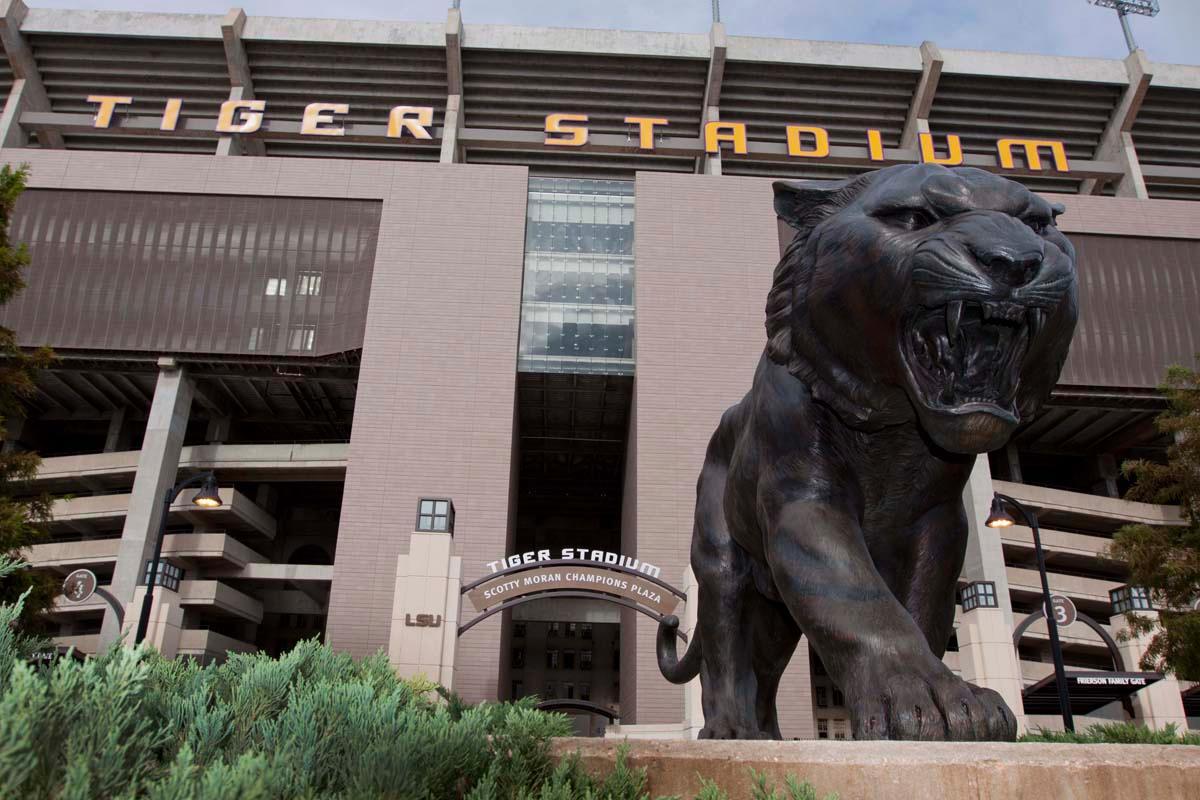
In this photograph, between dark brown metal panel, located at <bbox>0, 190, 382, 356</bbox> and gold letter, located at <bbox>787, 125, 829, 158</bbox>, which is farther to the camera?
gold letter, located at <bbox>787, 125, 829, 158</bbox>

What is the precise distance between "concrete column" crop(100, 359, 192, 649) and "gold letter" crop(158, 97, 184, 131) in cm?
1236

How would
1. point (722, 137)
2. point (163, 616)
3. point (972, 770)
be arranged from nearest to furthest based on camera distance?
point (972, 770) → point (163, 616) → point (722, 137)

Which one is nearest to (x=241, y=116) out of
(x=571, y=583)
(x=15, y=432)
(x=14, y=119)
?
(x=14, y=119)

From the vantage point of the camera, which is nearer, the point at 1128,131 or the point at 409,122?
the point at 409,122

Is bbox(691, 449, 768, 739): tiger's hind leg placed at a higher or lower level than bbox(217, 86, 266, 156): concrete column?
lower

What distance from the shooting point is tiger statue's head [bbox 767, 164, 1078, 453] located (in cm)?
237

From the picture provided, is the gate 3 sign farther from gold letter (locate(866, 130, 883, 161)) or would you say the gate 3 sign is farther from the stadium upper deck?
gold letter (locate(866, 130, 883, 161))

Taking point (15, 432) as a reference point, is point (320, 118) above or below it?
above

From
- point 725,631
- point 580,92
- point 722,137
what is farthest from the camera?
point 580,92

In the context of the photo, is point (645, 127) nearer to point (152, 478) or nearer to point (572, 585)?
point (572, 585)

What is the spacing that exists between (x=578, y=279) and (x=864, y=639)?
34.0 metres

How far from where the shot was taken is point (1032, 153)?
39.1 m

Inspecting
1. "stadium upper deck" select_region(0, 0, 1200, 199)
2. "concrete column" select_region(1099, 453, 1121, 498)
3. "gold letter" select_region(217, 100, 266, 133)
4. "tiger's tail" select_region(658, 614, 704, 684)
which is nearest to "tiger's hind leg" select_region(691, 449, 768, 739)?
"tiger's tail" select_region(658, 614, 704, 684)

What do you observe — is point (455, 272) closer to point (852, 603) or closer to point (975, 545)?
point (975, 545)
